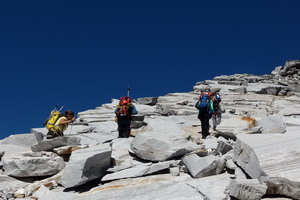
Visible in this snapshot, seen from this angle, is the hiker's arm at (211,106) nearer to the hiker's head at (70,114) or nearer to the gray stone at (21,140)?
the hiker's head at (70,114)

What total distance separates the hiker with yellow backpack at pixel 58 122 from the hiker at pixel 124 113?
242 centimetres

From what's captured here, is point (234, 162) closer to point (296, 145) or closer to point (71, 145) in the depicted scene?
point (296, 145)

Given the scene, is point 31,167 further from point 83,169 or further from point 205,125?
point 205,125

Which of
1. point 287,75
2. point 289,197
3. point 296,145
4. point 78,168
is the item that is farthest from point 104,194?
point 287,75

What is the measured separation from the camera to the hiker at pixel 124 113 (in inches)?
557

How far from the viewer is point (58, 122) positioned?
12453mm

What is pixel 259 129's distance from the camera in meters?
11.5

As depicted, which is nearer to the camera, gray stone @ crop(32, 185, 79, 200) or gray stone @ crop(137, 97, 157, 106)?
gray stone @ crop(32, 185, 79, 200)

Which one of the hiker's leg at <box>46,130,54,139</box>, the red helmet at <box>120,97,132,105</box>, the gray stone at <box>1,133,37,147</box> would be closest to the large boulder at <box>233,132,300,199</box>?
the red helmet at <box>120,97,132,105</box>

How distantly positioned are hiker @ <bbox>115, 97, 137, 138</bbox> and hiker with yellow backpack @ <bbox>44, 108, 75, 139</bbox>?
2422 millimetres

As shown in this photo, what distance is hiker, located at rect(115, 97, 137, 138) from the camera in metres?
14.1

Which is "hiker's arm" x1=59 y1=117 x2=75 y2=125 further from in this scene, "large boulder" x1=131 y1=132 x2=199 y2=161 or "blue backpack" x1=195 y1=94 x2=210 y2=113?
"blue backpack" x1=195 y1=94 x2=210 y2=113

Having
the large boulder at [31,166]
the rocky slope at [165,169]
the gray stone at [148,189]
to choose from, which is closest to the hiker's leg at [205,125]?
the rocky slope at [165,169]

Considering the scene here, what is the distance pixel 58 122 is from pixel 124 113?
3.00 m
